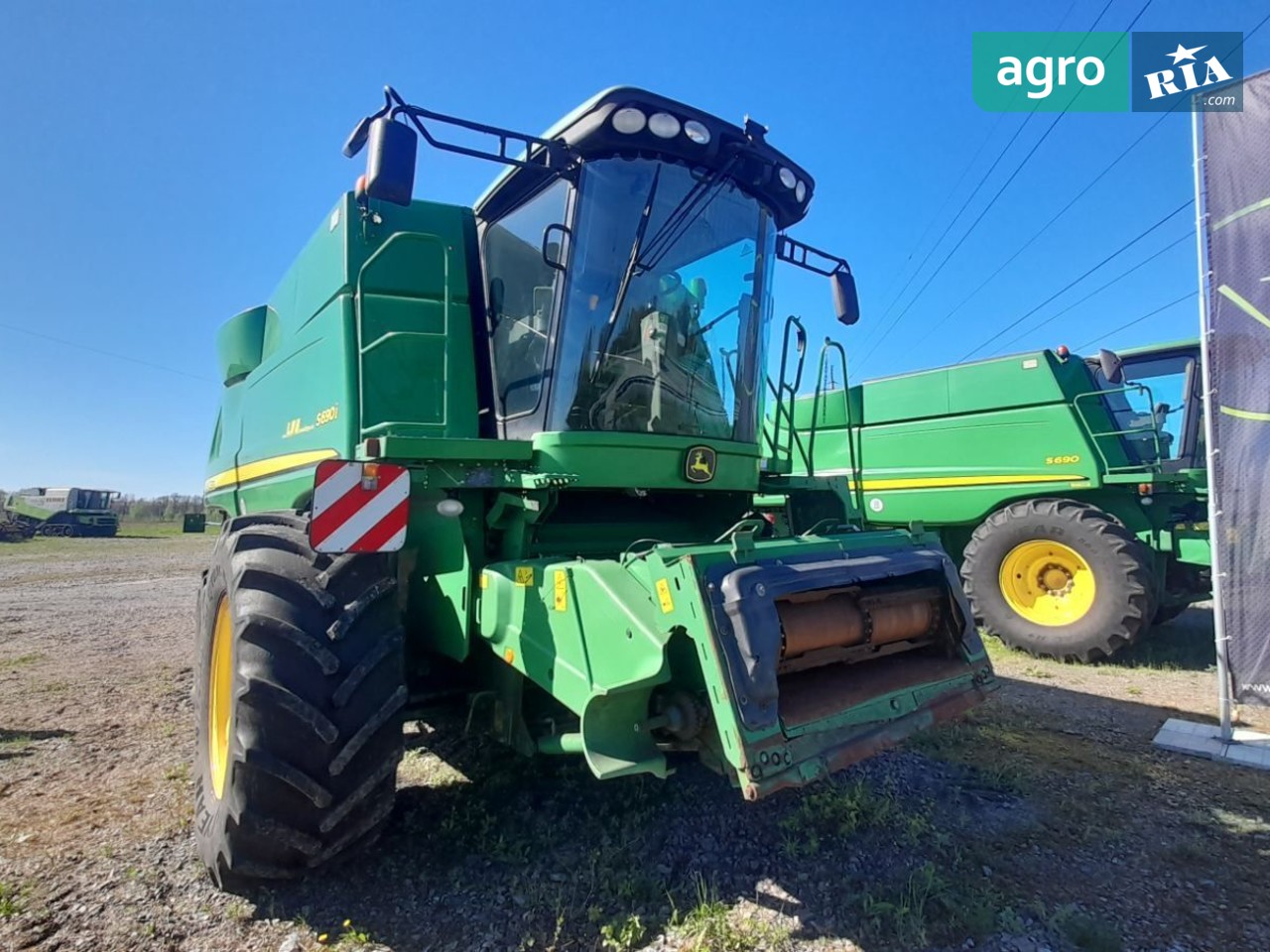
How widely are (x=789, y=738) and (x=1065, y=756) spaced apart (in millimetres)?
2489

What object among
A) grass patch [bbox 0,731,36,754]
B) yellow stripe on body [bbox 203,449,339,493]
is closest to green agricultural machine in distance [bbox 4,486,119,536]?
yellow stripe on body [bbox 203,449,339,493]

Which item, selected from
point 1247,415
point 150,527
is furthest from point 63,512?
point 1247,415

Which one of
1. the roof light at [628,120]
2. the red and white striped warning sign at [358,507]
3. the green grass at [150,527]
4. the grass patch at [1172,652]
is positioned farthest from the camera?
the green grass at [150,527]

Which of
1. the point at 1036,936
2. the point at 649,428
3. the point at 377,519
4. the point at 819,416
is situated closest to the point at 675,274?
the point at 649,428

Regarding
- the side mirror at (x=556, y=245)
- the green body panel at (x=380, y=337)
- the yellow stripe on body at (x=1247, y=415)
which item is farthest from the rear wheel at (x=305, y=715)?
the yellow stripe on body at (x=1247, y=415)

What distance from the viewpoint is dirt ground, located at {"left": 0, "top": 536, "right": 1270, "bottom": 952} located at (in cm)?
218

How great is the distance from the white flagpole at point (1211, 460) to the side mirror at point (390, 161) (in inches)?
170

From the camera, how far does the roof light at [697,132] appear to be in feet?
9.64

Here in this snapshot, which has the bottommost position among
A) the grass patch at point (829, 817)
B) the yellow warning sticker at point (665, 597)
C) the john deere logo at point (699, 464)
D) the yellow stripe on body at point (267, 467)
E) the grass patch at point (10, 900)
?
the grass patch at point (10, 900)

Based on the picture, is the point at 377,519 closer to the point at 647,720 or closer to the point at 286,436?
the point at 647,720

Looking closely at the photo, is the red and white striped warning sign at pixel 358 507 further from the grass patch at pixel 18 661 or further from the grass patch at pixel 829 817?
the grass patch at pixel 18 661

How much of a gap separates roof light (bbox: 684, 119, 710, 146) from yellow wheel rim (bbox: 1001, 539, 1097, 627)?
16.7 feet

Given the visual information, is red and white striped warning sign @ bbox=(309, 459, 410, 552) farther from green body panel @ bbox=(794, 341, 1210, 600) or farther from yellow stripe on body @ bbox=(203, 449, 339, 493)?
green body panel @ bbox=(794, 341, 1210, 600)

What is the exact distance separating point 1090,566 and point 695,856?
4.97m
